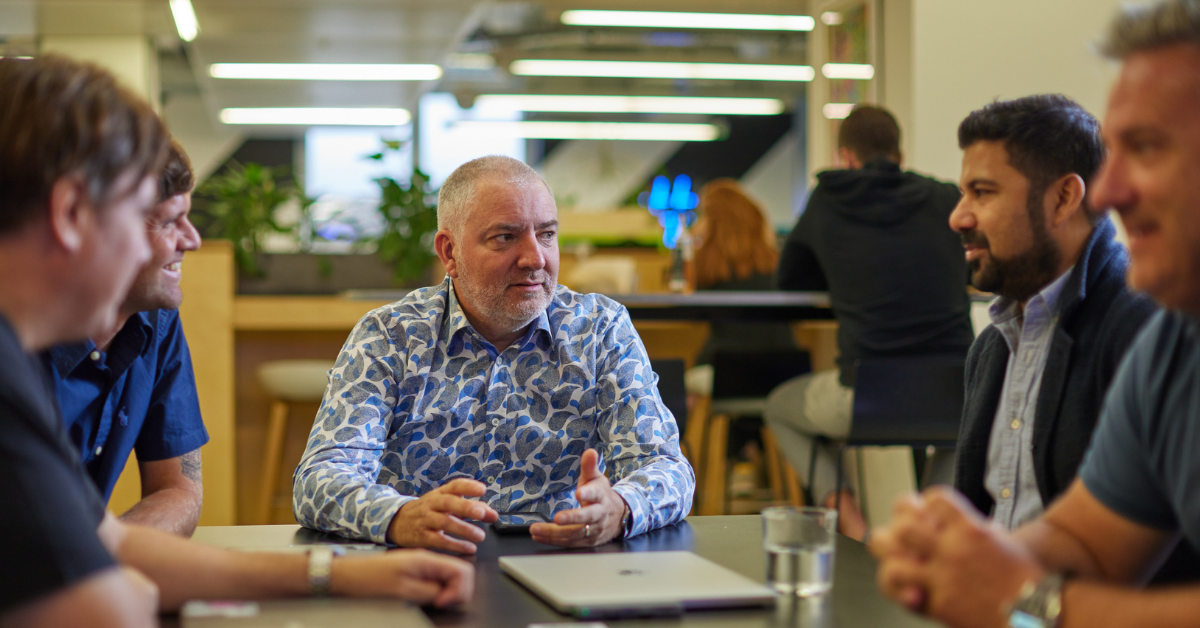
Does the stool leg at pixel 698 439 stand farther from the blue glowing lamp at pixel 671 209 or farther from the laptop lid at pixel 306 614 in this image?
the laptop lid at pixel 306 614

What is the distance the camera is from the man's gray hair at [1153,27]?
85 cm

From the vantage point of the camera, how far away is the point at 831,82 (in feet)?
19.3

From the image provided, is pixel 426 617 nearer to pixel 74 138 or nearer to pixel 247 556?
pixel 247 556

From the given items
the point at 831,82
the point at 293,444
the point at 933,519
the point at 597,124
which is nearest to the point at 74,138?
the point at 933,519

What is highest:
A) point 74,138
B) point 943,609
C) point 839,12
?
point 839,12

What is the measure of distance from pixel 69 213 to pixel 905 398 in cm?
262

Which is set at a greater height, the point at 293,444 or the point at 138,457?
the point at 138,457

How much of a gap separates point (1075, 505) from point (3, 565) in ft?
3.07

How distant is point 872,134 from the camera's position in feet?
11.4

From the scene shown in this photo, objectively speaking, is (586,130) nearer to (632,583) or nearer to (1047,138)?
(1047,138)

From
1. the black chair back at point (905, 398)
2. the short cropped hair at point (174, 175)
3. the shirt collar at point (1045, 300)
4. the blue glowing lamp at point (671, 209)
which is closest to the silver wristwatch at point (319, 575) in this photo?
the short cropped hair at point (174, 175)

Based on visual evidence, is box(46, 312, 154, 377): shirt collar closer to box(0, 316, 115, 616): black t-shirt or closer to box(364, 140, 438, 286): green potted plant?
box(0, 316, 115, 616): black t-shirt

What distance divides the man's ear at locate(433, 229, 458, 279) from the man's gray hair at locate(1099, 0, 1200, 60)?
1.20 meters

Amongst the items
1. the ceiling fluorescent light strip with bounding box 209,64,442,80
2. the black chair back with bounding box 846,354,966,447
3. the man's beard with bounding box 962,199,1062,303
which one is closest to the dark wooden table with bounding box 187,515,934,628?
the man's beard with bounding box 962,199,1062,303
